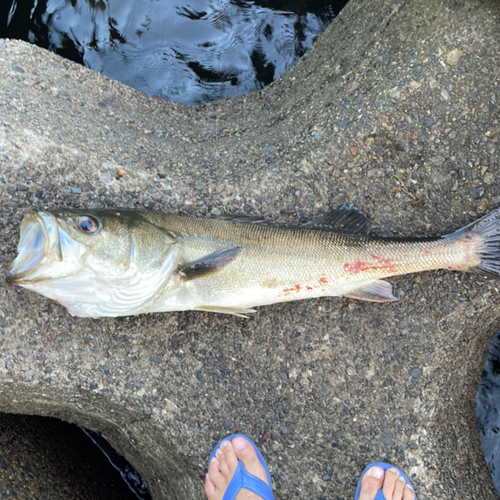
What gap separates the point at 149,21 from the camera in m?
4.53

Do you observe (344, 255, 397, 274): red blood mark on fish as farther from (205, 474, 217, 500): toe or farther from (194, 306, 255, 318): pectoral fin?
(205, 474, 217, 500): toe

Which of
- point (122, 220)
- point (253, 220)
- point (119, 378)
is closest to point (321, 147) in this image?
point (253, 220)

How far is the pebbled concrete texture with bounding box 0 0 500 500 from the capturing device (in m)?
3.30

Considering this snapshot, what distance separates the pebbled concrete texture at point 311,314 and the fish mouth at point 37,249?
0.62 meters

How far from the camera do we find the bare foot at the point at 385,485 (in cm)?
324

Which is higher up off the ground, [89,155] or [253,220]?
[89,155]

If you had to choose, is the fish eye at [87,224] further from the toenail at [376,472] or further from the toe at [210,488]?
the toenail at [376,472]

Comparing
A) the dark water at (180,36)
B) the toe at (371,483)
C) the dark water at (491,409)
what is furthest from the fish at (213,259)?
the dark water at (180,36)

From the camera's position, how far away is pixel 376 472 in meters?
3.27

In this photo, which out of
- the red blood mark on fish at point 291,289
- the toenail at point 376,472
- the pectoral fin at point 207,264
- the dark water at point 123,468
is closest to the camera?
the pectoral fin at point 207,264

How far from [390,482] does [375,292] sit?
1.40 metres

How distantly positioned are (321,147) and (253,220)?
0.89 m

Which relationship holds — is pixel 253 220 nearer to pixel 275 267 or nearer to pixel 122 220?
pixel 275 267

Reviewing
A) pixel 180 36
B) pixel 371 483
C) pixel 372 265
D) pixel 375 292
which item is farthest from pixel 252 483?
pixel 180 36
